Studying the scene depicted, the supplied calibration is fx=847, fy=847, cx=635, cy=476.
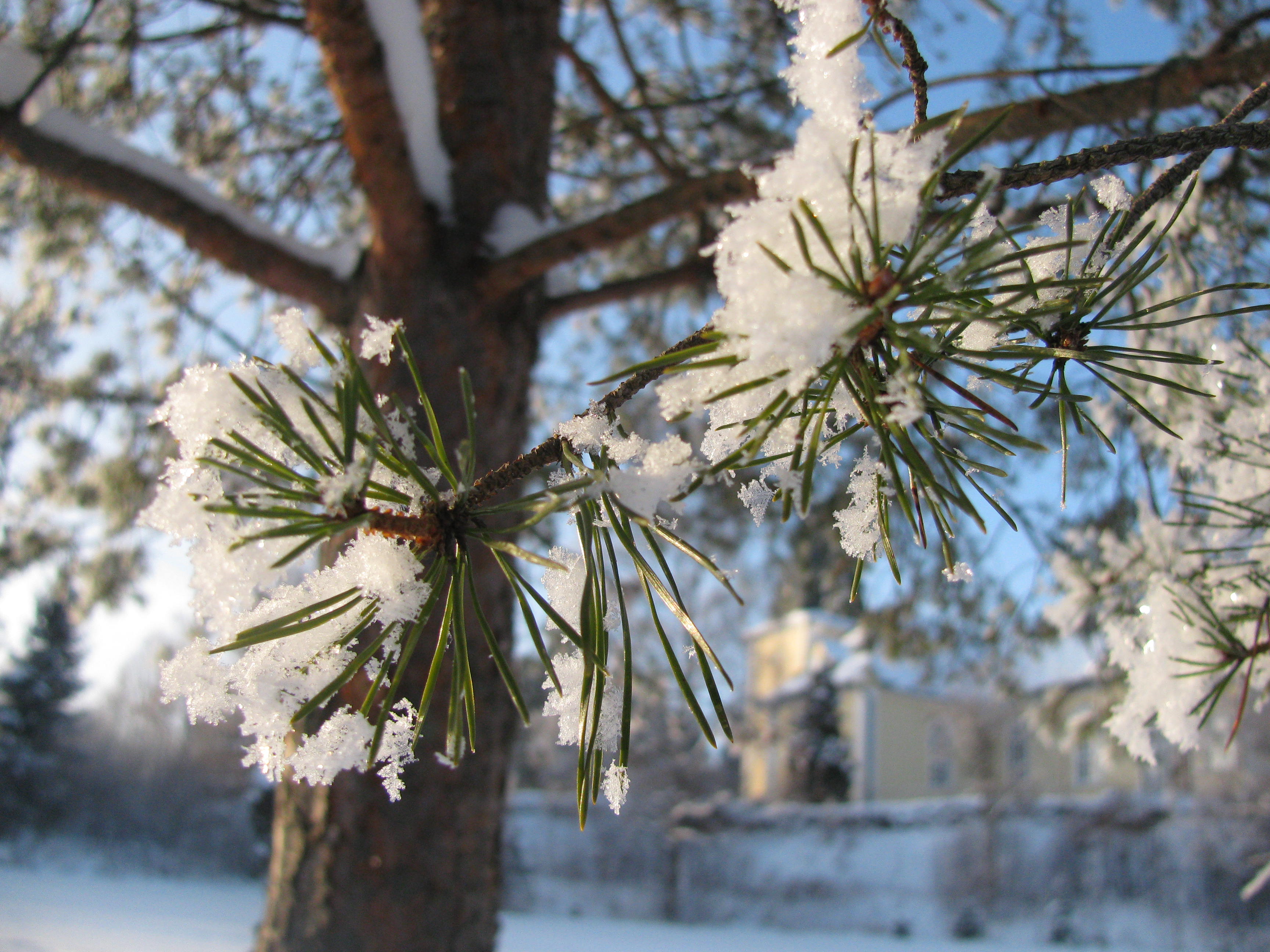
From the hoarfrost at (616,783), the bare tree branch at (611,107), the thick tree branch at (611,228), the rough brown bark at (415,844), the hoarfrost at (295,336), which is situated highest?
the bare tree branch at (611,107)

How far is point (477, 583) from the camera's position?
185cm

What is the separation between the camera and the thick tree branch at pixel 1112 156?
46 centimetres

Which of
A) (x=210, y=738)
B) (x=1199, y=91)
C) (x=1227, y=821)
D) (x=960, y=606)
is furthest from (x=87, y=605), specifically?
(x=210, y=738)

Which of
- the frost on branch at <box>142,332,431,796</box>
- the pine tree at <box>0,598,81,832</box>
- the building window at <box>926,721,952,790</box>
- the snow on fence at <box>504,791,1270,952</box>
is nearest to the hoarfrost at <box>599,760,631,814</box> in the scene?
the frost on branch at <box>142,332,431,796</box>

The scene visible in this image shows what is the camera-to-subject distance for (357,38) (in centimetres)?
168

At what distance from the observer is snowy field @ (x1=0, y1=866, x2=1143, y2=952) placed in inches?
312

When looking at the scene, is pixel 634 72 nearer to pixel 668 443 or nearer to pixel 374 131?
pixel 374 131

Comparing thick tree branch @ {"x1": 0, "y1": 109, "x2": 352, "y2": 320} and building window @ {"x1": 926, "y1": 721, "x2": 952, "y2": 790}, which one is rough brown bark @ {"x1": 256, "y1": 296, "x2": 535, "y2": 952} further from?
building window @ {"x1": 926, "y1": 721, "x2": 952, "y2": 790}

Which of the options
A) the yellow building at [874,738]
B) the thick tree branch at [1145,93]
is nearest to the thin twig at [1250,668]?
the thick tree branch at [1145,93]

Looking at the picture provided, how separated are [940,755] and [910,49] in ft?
65.1

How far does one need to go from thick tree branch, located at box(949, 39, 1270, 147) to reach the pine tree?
58.1 feet

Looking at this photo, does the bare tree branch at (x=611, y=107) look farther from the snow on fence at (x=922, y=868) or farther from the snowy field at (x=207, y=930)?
the snow on fence at (x=922, y=868)

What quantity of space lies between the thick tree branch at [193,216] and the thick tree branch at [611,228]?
450 millimetres

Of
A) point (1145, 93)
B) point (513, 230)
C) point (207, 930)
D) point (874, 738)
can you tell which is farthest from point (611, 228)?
point (874, 738)
